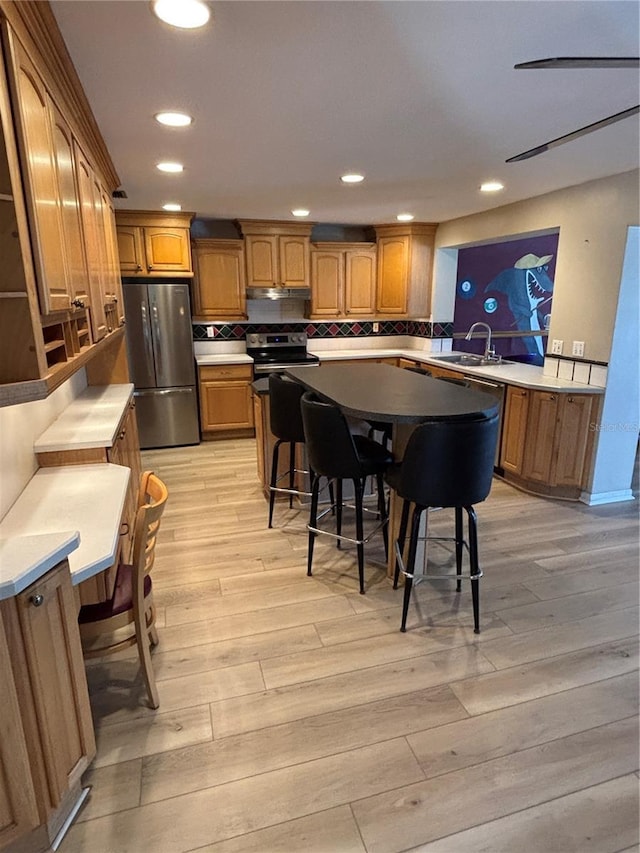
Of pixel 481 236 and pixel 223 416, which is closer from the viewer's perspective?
pixel 481 236

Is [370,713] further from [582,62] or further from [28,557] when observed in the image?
[582,62]

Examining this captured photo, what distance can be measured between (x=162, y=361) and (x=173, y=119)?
9.89ft

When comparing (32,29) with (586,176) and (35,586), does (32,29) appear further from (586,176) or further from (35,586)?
(586,176)

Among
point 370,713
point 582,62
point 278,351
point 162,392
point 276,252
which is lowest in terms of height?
point 370,713

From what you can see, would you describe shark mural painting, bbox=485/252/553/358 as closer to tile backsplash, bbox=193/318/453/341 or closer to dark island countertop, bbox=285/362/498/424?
tile backsplash, bbox=193/318/453/341

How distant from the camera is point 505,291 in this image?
8.09 metres

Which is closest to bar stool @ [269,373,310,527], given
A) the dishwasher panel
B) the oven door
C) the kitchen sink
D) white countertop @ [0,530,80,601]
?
the dishwasher panel

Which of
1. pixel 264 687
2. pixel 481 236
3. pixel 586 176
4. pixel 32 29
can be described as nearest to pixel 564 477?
pixel 586 176

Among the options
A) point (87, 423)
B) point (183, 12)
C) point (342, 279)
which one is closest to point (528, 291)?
point (342, 279)

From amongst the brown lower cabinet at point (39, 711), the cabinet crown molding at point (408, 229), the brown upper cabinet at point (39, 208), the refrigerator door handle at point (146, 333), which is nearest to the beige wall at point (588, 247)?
the cabinet crown molding at point (408, 229)

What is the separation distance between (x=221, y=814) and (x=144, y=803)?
0.83 feet

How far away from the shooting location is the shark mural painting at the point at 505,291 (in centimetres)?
791

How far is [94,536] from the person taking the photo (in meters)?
1.67

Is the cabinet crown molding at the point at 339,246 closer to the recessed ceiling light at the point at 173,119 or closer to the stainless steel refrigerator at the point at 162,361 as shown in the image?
the stainless steel refrigerator at the point at 162,361
